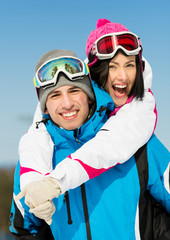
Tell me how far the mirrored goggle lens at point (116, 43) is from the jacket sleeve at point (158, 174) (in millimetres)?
1000

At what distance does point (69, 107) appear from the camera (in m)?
2.62

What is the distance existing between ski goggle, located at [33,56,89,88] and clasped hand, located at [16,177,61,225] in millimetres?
1007

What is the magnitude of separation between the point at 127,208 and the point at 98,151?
24.1 inches

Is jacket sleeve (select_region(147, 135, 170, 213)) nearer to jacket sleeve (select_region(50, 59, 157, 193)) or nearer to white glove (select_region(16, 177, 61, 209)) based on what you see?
jacket sleeve (select_region(50, 59, 157, 193))

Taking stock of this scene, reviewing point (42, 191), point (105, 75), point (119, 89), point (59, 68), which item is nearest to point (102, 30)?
point (105, 75)

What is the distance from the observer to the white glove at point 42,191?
1975mm

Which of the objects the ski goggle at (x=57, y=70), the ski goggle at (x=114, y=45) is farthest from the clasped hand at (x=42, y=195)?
the ski goggle at (x=114, y=45)

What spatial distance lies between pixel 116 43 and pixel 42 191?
5.73ft

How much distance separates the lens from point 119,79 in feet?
9.66

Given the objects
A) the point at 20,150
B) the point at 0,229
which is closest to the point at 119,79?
the point at 20,150

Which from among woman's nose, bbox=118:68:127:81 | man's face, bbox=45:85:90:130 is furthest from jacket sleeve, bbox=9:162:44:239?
woman's nose, bbox=118:68:127:81

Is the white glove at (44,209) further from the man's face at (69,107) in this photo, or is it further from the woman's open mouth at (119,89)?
the woman's open mouth at (119,89)

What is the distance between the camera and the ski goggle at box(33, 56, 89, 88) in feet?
8.95

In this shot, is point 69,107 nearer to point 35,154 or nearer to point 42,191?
point 35,154
